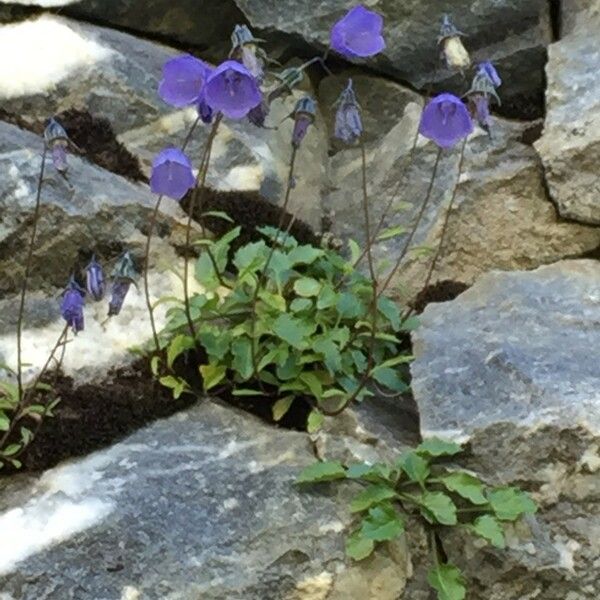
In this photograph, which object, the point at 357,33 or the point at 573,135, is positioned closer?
the point at 357,33

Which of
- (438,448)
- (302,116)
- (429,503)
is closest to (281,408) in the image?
(438,448)

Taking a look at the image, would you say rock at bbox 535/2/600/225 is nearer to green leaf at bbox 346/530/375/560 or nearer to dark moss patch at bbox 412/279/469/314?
dark moss patch at bbox 412/279/469/314

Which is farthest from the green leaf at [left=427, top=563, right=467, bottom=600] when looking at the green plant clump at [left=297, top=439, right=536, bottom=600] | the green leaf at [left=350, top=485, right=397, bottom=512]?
the green leaf at [left=350, top=485, right=397, bottom=512]

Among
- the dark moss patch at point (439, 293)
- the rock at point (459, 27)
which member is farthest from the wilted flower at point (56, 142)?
the rock at point (459, 27)

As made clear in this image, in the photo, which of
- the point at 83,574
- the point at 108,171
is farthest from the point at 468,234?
the point at 83,574

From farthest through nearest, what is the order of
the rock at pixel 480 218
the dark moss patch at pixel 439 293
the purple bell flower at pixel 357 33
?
the rock at pixel 480 218 < the dark moss patch at pixel 439 293 < the purple bell flower at pixel 357 33

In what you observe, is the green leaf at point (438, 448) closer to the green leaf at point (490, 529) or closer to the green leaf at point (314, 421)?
the green leaf at point (490, 529)

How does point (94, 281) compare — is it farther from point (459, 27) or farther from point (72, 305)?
point (459, 27)
